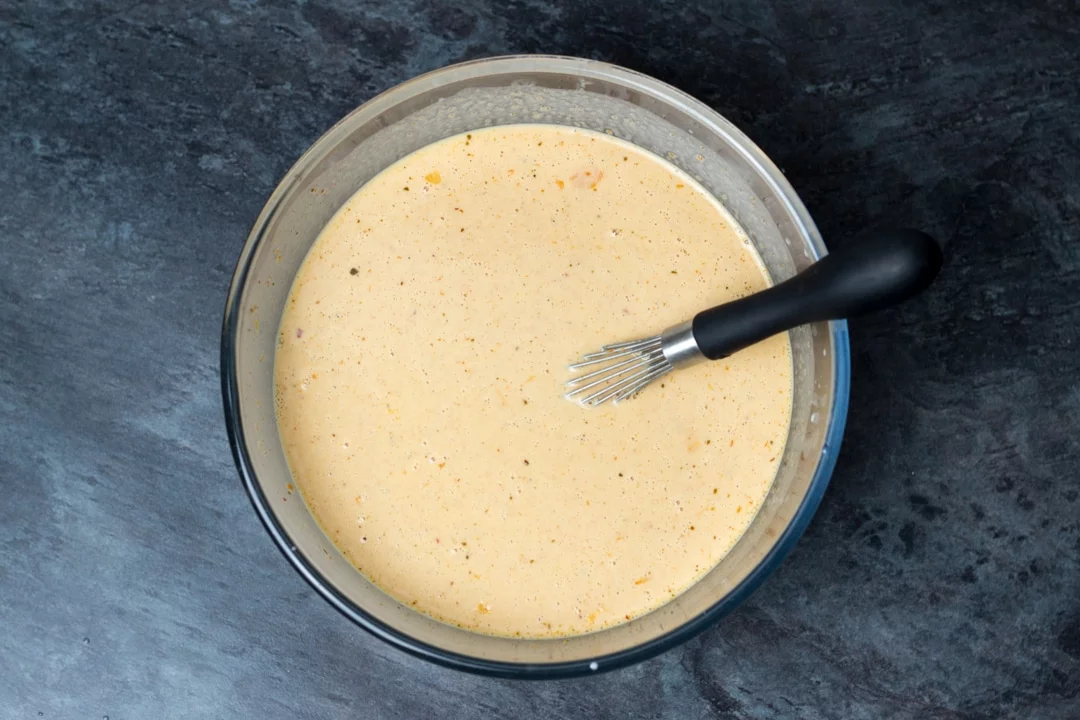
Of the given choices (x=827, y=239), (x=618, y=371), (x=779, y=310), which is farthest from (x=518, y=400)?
(x=827, y=239)

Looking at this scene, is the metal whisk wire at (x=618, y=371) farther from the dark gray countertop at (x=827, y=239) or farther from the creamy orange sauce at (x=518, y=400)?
the dark gray countertop at (x=827, y=239)

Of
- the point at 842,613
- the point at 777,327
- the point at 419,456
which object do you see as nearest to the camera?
the point at 777,327

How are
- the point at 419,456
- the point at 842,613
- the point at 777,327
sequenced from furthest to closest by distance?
the point at 842,613 < the point at 419,456 < the point at 777,327

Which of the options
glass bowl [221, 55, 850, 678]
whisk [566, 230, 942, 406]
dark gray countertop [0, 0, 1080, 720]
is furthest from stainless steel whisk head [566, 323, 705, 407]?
dark gray countertop [0, 0, 1080, 720]

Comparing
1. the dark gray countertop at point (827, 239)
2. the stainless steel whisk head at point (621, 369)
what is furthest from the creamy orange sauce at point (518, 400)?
the dark gray countertop at point (827, 239)

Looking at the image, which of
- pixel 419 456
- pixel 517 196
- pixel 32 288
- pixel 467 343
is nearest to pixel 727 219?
pixel 517 196

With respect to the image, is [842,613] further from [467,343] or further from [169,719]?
[169,719]

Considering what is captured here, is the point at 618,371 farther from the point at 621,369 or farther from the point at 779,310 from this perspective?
the point at 779,310

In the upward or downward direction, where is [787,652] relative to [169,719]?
upward
